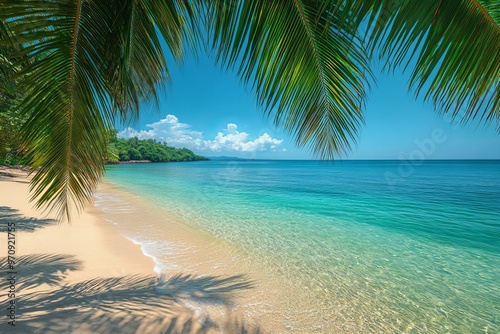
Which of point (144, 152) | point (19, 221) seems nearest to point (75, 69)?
point (19, 221)

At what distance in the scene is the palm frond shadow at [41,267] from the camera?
413cm

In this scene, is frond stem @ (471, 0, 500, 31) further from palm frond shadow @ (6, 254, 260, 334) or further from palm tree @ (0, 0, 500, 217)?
palm frond shadow @ (6, 254, 260, 334)

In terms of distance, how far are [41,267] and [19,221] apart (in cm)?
485

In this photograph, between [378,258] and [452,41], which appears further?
[378,258]

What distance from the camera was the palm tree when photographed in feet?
3.61

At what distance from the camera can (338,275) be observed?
5.89 m

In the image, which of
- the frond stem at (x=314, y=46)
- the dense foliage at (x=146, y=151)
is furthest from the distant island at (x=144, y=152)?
the frond stem at (x=314, y=46)

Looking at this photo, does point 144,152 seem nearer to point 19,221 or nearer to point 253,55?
point 19,221

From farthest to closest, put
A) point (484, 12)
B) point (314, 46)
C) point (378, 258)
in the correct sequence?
point (378, 258) → point (314, 46) → point (484, 12)

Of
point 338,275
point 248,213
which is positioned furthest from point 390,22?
point 248,213

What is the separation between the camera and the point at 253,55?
1.90 m

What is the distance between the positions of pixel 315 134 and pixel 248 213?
37.9ft

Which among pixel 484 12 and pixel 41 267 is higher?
pixel 484 12

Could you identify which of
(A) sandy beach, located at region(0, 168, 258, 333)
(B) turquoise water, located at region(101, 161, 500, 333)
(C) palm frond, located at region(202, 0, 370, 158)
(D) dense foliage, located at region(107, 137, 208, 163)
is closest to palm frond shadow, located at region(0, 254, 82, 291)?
(A) sandy beach, located at region(0, 168, 258, 333)
